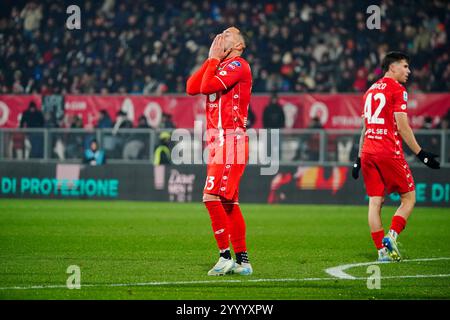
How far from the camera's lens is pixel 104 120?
996 inches

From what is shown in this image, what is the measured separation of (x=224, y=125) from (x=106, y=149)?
48.2 feet

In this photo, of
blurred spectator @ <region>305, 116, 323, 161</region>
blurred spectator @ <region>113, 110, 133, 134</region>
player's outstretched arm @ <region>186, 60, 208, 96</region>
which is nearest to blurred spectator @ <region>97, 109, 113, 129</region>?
blurred spectator @ <region>113, 110, 133, 134</region>

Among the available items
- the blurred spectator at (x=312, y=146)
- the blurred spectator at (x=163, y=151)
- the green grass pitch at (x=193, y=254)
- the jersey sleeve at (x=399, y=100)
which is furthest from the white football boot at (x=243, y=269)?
the blurred spectator at (x=163, y=151)

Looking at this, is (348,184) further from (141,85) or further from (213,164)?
(213,164)

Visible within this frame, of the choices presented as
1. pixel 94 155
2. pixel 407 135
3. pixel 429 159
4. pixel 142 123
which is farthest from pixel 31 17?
pixel 429 159

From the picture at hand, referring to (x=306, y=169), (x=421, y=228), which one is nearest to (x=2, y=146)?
(x=306, y=169)

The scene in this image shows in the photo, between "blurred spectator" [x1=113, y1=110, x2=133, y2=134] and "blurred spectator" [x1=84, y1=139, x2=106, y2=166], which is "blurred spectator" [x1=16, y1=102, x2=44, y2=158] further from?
"blurred spectator" [x1=113, y1=110, x2=133, y2=134]

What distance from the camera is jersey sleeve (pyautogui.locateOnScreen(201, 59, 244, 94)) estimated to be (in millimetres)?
9406

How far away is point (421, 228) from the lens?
1616 centimetres

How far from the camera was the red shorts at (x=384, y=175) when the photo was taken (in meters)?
11.2

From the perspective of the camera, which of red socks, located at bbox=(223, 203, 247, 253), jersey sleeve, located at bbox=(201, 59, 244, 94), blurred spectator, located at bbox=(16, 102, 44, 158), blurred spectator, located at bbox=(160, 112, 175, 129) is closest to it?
jersey sleeve, located at bbox=(201, 59, 244, 94)

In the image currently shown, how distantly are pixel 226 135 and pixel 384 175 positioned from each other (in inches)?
97.3

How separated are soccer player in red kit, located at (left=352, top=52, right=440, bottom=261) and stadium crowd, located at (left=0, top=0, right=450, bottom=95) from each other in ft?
48.2

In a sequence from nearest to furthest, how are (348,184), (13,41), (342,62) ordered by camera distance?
(348,184), (342,62), (13,41)
